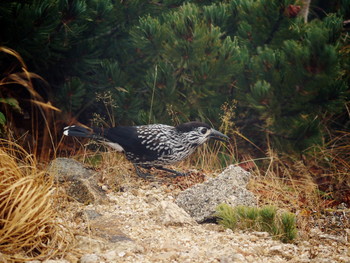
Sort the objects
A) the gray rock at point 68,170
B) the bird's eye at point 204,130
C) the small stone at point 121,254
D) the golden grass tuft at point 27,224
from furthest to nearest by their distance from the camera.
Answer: the bird's eye at point 204,130
the gray rock at point 68,170
the small stone at point 121,254
the golden grass tuft at point 27,224

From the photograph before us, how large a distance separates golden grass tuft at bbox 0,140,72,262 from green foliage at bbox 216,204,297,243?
1303 millimetres

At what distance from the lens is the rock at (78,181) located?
4477mm

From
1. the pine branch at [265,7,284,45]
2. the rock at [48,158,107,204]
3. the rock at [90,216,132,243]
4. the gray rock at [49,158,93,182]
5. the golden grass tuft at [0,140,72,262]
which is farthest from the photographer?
the pine branch at [265,7,284,45]

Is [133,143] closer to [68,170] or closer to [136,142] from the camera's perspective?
[136,142]

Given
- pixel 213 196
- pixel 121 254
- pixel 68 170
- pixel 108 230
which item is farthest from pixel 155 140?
pixel 121 254

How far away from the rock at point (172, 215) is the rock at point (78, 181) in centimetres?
67

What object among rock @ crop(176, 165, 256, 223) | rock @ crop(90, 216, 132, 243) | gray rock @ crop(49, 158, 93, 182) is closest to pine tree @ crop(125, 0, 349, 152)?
rock @ crop(176, 165, 256, 223)

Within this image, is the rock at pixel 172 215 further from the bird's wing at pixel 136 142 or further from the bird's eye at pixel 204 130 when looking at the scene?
the bird's eye at pixel 204 130

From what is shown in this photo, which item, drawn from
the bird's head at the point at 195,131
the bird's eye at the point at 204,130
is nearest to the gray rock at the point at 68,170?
the bird's head at the point at 195,131

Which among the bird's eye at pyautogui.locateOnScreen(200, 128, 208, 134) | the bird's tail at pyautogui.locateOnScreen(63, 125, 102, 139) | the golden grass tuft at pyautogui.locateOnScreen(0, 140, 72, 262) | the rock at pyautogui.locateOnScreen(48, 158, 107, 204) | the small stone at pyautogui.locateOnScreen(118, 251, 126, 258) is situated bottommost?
the rock at pyautogui.locateOnScreen(48, 158, 107, 204)

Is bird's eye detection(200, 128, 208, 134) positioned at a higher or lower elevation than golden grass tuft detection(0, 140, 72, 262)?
lower

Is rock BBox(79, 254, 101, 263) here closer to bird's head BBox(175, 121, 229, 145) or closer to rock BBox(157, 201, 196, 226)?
rock BBox(157, 201, 196, 226)

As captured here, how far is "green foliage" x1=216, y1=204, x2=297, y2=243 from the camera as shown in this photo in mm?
3736

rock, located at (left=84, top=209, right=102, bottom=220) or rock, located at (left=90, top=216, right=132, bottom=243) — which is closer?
rock, located at (left=90, top=216, right=132, bottom=243)
